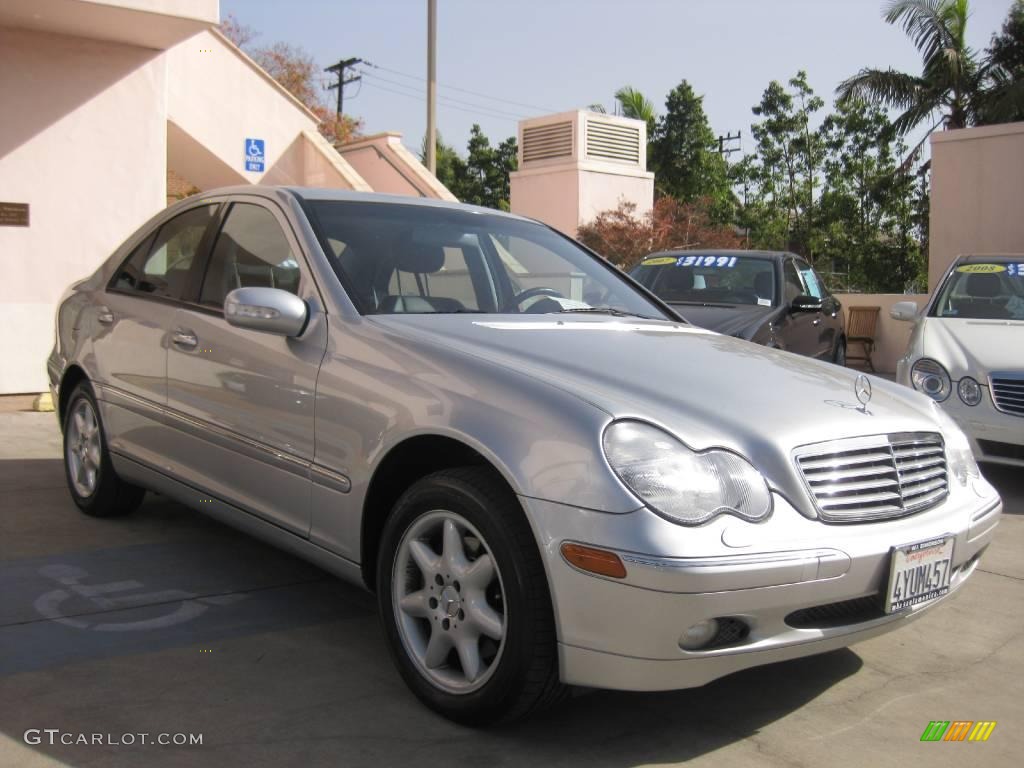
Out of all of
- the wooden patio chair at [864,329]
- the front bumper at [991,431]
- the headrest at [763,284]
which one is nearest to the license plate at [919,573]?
the front bumper at [991,431]

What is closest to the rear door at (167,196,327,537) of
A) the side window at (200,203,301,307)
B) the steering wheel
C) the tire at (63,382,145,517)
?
the side window at (200,203,301,307)

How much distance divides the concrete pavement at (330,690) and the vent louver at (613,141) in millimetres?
19104

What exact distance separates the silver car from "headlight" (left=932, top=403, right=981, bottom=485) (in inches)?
0.5

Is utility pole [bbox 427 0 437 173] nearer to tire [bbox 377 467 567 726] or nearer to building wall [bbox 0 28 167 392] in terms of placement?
building wall [bbox 0 28 167 392]

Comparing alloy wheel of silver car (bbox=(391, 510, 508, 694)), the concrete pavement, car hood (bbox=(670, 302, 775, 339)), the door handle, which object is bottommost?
the concrete pavement

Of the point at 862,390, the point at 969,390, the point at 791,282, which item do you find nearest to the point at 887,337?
the point at 791,282

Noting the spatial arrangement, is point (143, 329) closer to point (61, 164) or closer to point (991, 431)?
point (991, 431)

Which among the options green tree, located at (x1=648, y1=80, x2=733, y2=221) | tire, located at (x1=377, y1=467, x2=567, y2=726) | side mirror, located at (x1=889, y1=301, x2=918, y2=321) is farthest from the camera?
green tree, located at (x1=648, y1=80, x2=733, y2=221)

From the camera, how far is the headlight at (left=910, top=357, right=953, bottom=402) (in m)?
6.64

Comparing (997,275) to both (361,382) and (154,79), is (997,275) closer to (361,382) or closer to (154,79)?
(361,382)

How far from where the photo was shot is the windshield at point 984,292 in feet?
24.8

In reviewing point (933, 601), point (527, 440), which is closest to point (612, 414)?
point (527, 440)

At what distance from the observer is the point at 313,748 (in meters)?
2.88

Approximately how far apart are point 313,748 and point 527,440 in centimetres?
100
